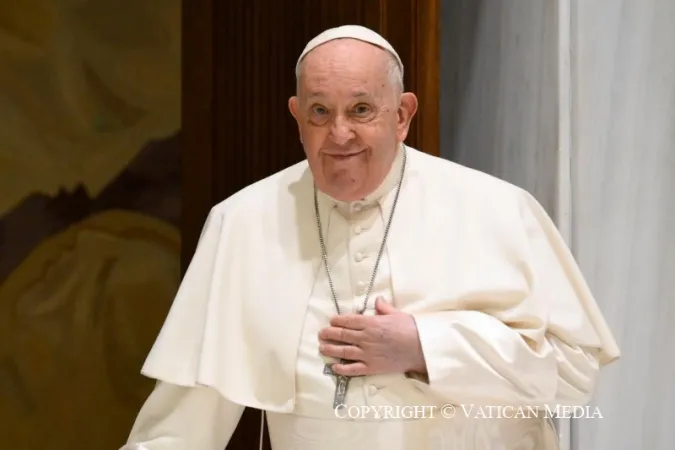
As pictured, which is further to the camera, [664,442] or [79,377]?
[79,377]

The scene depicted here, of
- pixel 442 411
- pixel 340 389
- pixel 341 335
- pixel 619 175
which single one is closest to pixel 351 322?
pixel 341 335

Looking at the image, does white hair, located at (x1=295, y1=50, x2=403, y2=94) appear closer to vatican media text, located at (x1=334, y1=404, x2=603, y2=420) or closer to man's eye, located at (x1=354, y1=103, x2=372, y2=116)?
man's eye, located at (x1=354, y1=103, x2=372, y2=116)

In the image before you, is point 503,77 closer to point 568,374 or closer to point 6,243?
point 568,374

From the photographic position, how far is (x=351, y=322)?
162cm

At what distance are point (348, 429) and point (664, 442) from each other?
1061 mm

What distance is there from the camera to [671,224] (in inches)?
89.6

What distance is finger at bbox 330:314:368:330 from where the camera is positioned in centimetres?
161

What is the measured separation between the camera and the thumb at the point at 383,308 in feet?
5.36

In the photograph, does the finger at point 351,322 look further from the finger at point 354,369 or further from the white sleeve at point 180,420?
the white sleeve at point 180,420

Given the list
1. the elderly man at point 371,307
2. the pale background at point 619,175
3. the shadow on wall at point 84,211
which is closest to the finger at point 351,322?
the elderly man at point 371,307

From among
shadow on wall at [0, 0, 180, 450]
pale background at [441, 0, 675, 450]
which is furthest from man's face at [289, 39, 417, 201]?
shadow on wall at [0, 0, 180, 450]

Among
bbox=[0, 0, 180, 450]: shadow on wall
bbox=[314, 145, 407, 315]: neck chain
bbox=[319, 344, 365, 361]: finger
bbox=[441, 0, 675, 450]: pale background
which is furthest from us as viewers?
bbox=[0, 0, 180, 450]: shadow on wall

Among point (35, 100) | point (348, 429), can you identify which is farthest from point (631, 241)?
point (35, 100)

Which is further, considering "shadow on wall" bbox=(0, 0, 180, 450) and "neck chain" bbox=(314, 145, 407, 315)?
"shadow on wall" bbox=(0, 0, 180, 450)
